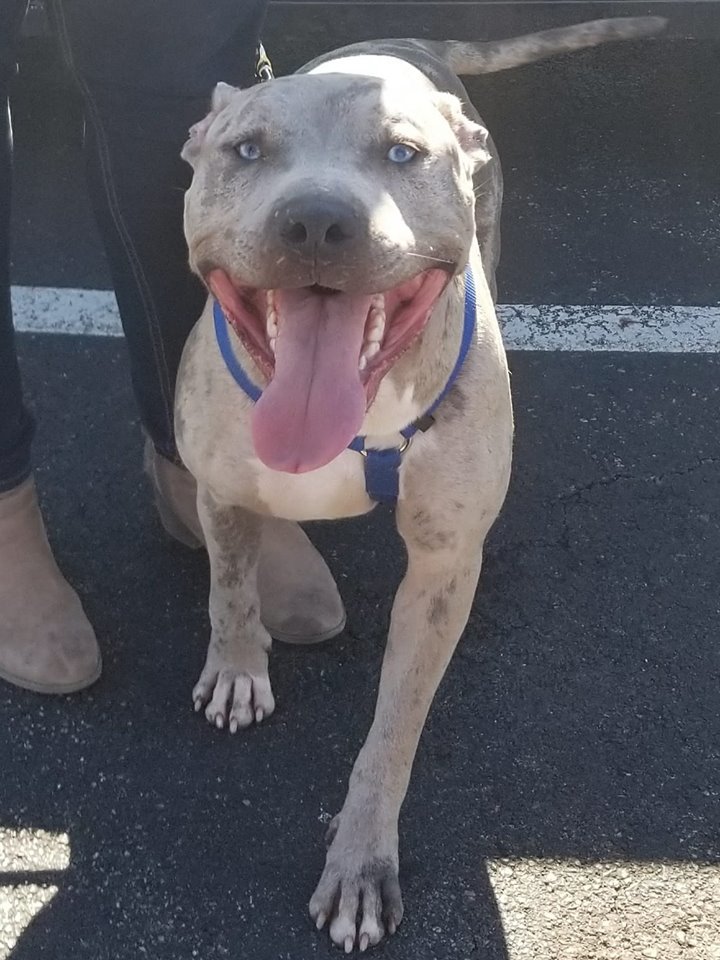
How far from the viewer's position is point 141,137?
2570mm

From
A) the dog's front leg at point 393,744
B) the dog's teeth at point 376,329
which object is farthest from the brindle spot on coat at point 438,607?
A: the dog's teeth at point 376,329

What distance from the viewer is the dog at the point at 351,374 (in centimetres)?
189

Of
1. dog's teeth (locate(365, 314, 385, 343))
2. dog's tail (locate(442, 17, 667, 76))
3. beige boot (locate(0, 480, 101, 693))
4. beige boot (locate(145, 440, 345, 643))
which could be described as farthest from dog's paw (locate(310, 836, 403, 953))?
dog's tail (locate(442, 17, 667, 76))

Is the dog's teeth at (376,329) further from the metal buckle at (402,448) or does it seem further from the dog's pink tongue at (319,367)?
the metal buckle at (402,448)

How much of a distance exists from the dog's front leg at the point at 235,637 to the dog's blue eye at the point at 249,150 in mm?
837

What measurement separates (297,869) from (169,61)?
174 cm

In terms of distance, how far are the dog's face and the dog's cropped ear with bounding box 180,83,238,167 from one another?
0.08 m

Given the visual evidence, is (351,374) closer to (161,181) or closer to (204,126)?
(204,126)

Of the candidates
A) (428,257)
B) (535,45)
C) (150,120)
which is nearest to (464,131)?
(428,257)

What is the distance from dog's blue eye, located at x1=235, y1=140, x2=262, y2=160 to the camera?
2020 mm

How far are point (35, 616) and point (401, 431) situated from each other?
1.17m

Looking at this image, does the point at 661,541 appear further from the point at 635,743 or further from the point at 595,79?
the point at 595,79

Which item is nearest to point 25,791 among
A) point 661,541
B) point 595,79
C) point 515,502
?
point 515,502

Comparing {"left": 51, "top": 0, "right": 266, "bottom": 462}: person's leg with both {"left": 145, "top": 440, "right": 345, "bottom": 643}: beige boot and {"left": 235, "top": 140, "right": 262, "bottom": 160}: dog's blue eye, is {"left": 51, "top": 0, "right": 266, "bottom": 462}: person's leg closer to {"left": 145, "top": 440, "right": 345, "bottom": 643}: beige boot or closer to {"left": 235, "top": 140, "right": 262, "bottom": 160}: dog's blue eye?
{"left": 145, "top": 440, "right": 345, "bottom": 643}: beige boot
